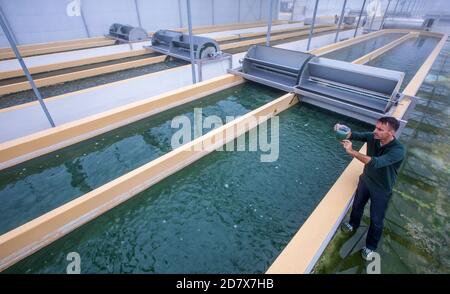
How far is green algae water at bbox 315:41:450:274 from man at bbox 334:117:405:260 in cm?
23

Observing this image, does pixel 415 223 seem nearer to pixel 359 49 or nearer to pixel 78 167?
pixel 78 167

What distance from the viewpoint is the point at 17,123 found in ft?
16.0

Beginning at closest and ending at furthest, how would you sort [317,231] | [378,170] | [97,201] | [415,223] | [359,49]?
[378,170]
[317,231]
[415,223]
[97,201]
[359,49]

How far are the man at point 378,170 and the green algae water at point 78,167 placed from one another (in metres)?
3.14

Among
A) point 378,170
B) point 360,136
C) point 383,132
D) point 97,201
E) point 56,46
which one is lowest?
point 97,201

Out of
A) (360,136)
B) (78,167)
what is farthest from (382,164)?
(78,167)

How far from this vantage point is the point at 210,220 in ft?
9.79

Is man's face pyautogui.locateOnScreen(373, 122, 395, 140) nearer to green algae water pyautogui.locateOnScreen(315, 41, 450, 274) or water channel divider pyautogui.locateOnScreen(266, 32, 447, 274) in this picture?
water channel divider pyautogui.locateOnScreen(266, 32, 447, 274)

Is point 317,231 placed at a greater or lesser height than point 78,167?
greater

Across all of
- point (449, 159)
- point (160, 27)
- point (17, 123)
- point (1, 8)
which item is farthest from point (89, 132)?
point (160, 27)

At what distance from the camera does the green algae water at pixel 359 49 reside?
10936 millimetres

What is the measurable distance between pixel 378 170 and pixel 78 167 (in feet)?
14.2
